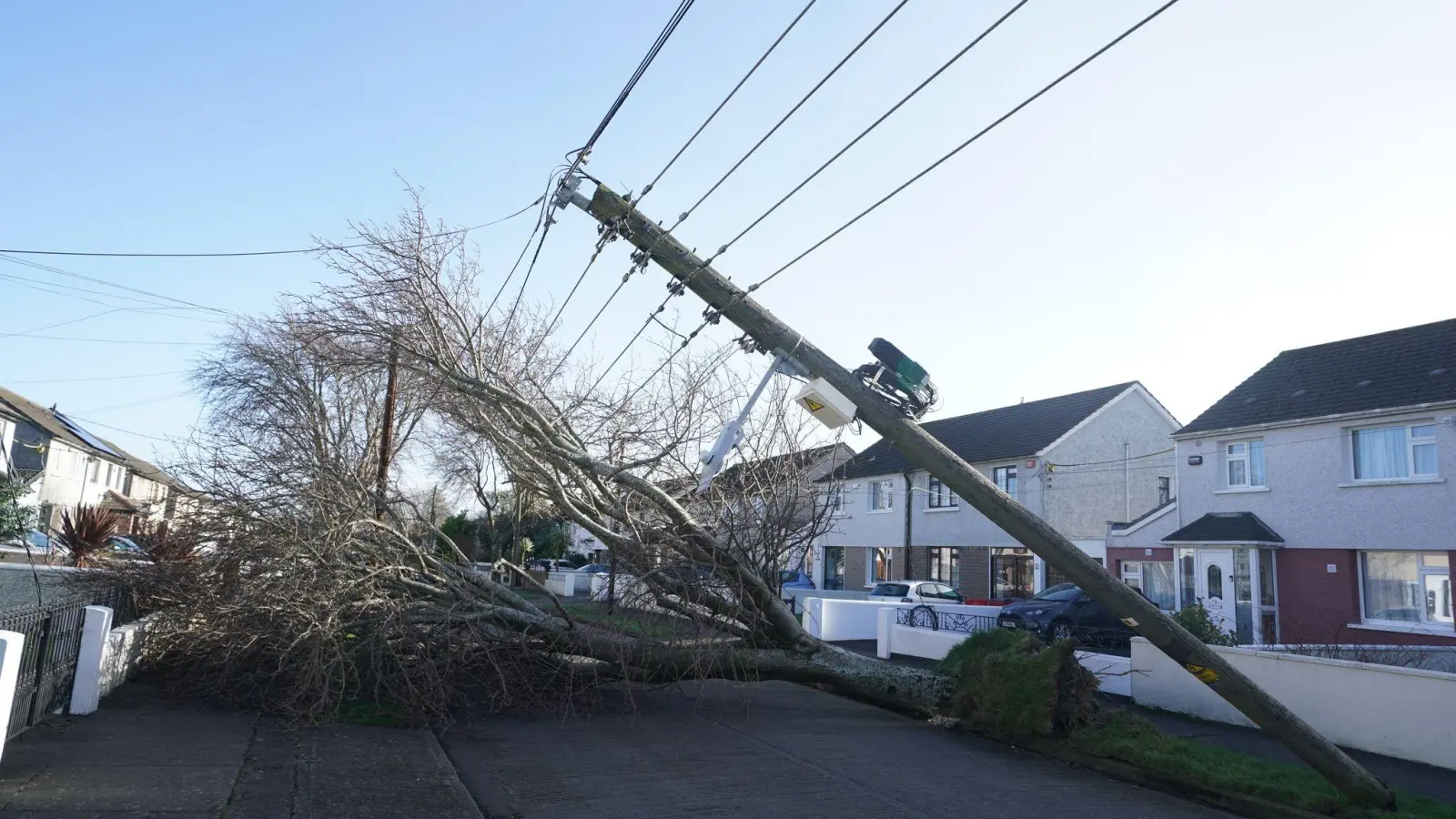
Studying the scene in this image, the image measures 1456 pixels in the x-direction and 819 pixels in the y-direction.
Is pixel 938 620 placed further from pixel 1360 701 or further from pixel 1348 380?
pixel 1348 380

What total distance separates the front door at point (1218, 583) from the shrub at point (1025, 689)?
12.3 meters

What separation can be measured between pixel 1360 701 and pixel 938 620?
31.2ft

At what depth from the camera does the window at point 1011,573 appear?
31.8 metres

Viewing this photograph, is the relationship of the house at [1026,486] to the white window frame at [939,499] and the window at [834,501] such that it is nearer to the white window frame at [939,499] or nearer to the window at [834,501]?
the white window frame at [939,499]

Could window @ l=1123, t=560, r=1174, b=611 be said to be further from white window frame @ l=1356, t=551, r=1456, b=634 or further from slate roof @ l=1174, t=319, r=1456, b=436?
white window frame @ l=1356, t=551, r=1456, b=634

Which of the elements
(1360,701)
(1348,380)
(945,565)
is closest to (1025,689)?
(1360,701)

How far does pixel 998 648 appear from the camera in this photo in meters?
12.5

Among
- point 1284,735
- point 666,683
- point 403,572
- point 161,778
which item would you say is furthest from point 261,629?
point 1284,735

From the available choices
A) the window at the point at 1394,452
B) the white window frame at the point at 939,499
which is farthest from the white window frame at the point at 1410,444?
the white window frame at the point at 939,499

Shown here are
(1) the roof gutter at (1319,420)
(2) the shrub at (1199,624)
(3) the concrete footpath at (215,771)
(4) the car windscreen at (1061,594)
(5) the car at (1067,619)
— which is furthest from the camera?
(4) the car windscreen at (1061,594)

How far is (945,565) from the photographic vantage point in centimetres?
3466

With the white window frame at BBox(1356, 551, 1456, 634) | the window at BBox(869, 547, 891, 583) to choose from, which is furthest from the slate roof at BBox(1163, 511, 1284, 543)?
the window at BBox(869, 547, 891, 583)

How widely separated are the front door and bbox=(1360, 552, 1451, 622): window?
9.04ft

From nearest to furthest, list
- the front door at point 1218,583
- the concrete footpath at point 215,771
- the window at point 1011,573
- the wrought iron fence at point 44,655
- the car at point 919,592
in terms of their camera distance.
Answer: the concrete footpath at point 215,771, the wrought iron fence at point 44,655, the front door at point 1218,583, the car at point 919,592, the window at point 1011,573
